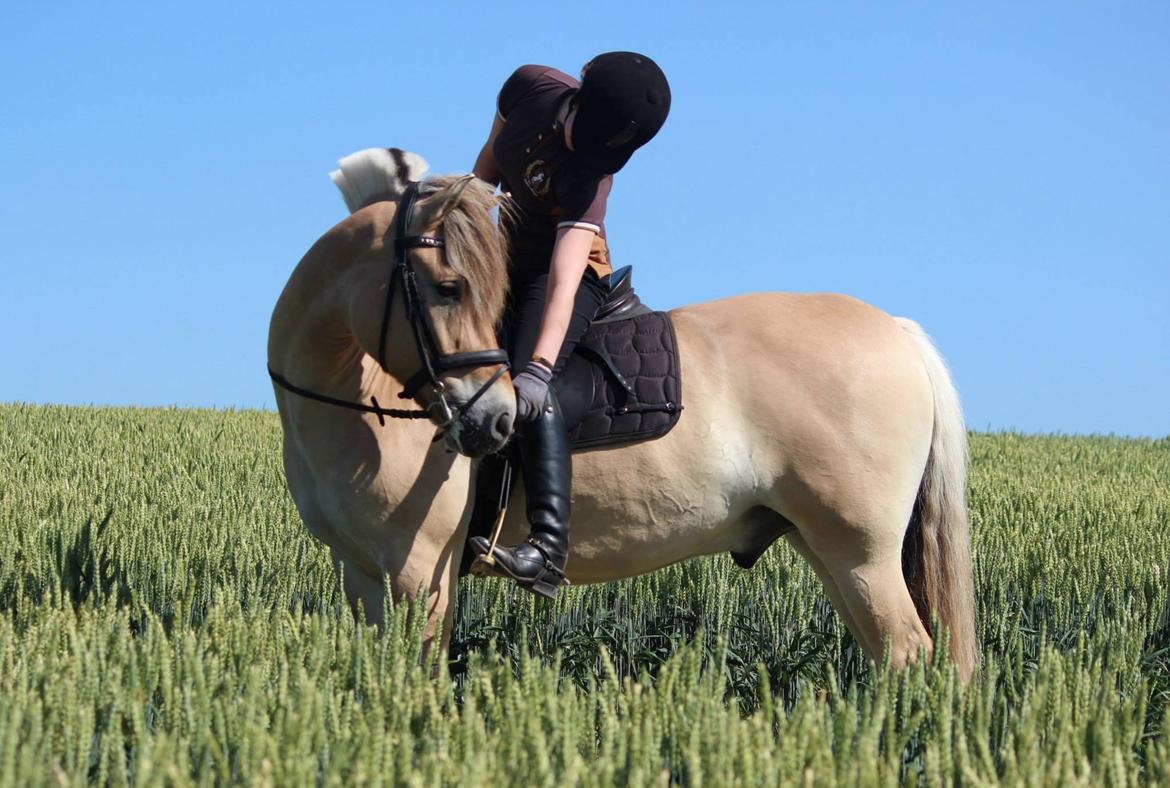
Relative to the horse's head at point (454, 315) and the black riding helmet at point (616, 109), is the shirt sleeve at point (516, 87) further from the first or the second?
the horse's head at point (454, 315)

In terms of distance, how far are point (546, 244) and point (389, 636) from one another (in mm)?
1857

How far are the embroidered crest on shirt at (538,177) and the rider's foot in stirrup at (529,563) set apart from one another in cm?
131

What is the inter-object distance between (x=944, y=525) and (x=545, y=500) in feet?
5.57

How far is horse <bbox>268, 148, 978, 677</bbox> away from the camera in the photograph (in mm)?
3557

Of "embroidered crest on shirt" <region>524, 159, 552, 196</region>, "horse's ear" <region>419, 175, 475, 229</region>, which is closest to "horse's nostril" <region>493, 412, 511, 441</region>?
"horse's ear" <region>419, 175, 475, 229</region>


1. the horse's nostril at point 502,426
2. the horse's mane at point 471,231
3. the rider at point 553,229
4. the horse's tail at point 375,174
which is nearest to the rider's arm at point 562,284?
the rider at point 553,229

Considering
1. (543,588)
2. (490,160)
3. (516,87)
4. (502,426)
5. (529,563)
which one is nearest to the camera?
(502,426)

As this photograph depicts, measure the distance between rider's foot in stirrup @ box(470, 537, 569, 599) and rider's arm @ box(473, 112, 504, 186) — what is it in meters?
1.59

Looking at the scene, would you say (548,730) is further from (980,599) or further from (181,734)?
(980,599)

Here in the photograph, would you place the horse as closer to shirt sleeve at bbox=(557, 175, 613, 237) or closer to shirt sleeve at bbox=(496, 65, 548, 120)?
shirt sleeve at bbox=(557, 175, 613, 237)

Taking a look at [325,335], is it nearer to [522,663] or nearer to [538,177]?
[538,177]

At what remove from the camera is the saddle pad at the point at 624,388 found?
13.5 ft

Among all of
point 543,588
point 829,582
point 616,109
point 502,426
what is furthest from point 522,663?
point 616,109

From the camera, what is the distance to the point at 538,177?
4203 millimetres
